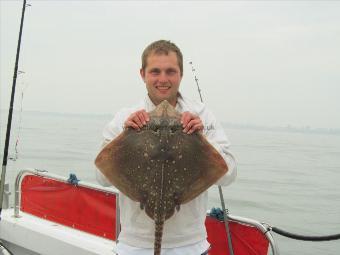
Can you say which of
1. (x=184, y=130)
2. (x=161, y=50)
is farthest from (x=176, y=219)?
(x=161, y=50)

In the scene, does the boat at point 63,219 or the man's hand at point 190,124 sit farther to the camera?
the boat at point 63,219

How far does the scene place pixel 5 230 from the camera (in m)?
5.30

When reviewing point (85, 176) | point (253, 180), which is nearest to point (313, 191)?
point (253, 180)

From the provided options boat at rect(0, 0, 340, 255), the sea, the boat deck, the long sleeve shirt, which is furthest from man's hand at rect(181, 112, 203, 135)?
the sea

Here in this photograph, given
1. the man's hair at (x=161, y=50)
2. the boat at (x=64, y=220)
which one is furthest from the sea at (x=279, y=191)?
the man's hair at (x=161, y=50)

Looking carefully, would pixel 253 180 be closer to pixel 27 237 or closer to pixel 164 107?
pixel 27 237

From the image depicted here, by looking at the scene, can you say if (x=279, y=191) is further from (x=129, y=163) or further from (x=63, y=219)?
(x=129, y=163)

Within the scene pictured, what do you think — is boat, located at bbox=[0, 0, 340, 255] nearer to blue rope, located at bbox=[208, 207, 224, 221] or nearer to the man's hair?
blue rope, located at bbox=[208, 207, 224, 221]

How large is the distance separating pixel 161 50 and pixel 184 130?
0.64 metres

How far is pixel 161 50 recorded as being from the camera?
9.61 feet

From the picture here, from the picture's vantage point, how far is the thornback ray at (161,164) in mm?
2543

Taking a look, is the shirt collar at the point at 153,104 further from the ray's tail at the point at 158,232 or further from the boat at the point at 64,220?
the boat at the point at 64,220

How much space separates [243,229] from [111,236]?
1.61 meters

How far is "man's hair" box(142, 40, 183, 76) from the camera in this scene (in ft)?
9.62
